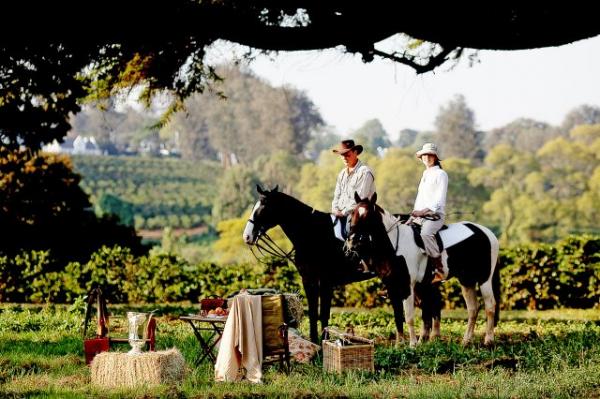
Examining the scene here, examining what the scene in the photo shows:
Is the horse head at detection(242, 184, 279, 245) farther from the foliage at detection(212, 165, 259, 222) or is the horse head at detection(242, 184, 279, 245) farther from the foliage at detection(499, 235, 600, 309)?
the foliage at detection(212, 165, 259, 222)

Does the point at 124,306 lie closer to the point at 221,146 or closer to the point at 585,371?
the point at 585,371

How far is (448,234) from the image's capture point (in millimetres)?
11445

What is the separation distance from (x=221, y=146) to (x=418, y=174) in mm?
41451

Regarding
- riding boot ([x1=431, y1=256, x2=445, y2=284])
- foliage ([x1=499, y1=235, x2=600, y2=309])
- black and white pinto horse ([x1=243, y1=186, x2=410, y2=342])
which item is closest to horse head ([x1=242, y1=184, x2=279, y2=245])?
black and white pinto horse ([x1=243, y1=186, x2=410, y2=342])

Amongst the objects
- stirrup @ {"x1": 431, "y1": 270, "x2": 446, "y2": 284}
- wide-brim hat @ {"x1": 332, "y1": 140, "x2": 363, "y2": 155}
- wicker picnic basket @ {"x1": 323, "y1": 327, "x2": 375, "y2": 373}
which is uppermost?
wide-brim hat @ {"x1": 332, "y1": 140, "x2": 363, "y2": 155}

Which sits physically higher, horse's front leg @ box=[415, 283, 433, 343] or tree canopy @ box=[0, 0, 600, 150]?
tree canopy @ box=[0, 0, 600, 150]

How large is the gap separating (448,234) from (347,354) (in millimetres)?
2951

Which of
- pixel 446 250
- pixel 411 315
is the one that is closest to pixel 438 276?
pixel 446 250

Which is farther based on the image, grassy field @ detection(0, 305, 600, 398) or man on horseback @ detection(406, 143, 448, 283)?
man on horseback @ detection(406, 143, 448, 283)

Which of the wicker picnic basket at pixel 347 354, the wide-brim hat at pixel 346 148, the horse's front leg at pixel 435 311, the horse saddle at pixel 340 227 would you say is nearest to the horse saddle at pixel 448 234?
the horse's front leg at pixel 435 311

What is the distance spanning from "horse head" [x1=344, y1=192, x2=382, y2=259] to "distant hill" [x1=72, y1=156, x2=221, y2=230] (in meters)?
52.7

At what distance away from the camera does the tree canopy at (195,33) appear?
993 cm

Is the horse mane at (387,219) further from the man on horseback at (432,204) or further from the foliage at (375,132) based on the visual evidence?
the foliage at (375,132)

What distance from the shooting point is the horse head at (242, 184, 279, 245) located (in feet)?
35.5
